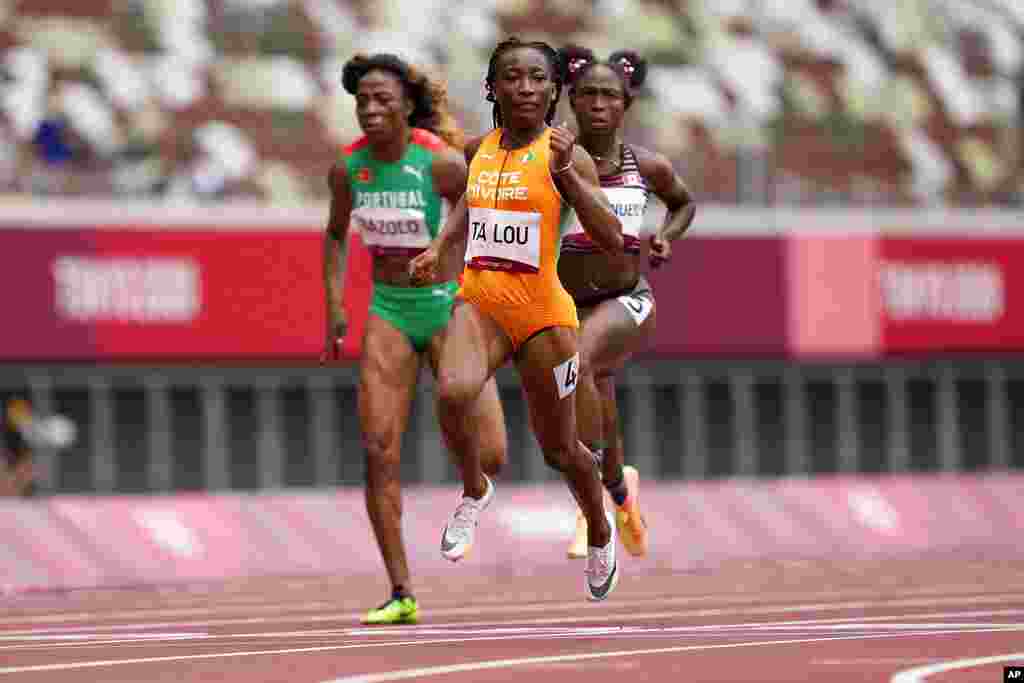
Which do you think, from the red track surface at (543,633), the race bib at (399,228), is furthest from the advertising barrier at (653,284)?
the race bib at (399,228)

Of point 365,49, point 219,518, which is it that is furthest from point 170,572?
point 365,49

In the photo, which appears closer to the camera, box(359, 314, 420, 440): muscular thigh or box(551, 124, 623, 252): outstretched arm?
box(551, 124, 623, 252): outstretched arm

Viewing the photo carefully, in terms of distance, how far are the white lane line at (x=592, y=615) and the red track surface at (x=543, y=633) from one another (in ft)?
0.05

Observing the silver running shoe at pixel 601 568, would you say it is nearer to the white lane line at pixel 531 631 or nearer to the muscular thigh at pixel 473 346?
the white lane line at pixel 531 631

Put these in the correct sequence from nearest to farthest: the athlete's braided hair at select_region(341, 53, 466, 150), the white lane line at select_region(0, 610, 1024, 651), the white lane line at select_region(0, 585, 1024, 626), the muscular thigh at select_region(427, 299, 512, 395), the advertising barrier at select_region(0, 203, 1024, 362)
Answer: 1. the white lane line at select_region(0, 610, 1024, 651)
2. the muscular thigh at select_region(427, 299, 512, 395)
3. the athlete's braided hair at select_region(341, 53, 466, 150)
4. the white lane line at select_region(0, 585, 1024, 626)
5. the advertising barrier at select_region(0, 203, 1024, 362)

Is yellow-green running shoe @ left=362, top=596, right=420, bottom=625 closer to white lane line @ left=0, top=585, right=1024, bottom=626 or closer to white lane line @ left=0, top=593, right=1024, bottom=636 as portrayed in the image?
white lane line @ left=0, top=593, right=1024, bottom=636

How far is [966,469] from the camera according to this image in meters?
31.3

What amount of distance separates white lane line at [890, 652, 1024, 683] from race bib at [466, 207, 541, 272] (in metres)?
3.03

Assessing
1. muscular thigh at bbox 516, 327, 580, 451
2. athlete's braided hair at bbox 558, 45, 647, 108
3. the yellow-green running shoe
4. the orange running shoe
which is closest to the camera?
muscular thigh at bbox 516, 327, 580, 451

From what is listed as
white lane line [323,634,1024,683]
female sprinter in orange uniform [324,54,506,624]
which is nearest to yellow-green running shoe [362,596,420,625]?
female sprinter in orange uniform [324,54,506,624]

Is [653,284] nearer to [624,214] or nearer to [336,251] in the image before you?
[624,214]

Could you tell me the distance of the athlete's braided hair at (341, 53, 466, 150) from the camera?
1281 centimetres

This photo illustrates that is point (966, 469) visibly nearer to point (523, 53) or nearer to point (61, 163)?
point (61, 163)

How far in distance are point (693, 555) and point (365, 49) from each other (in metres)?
7.34
